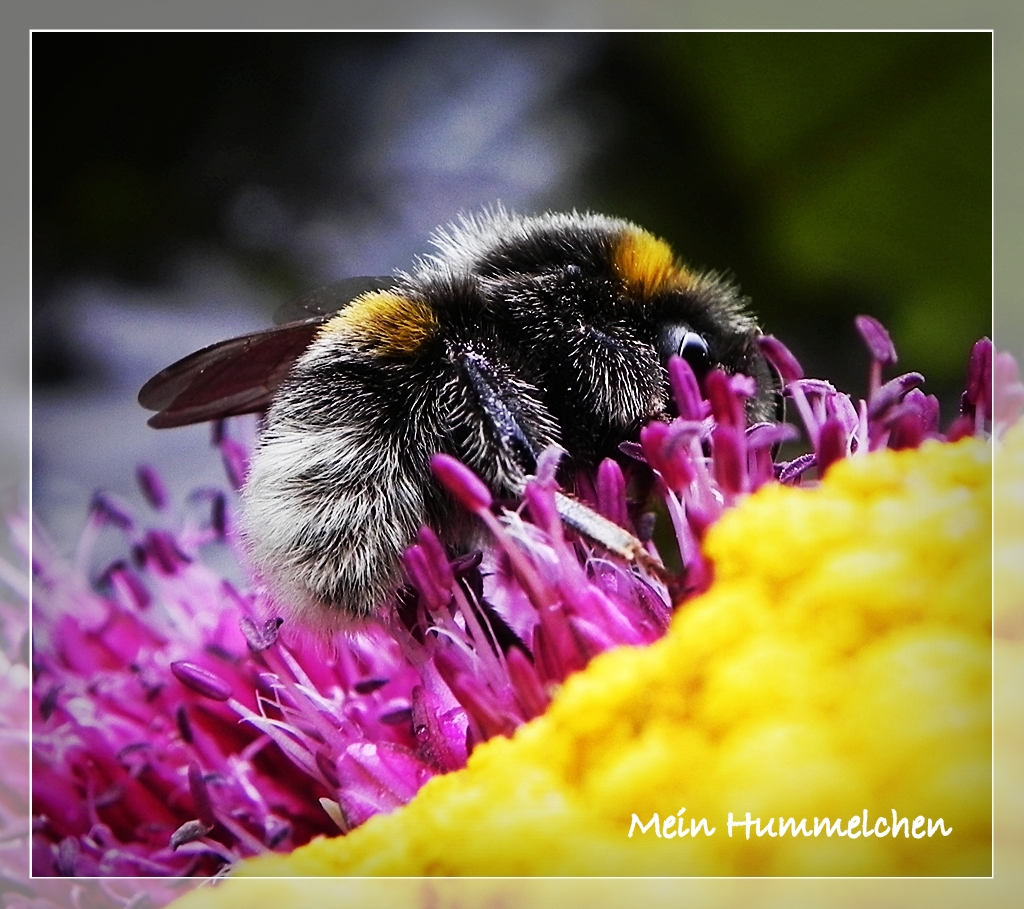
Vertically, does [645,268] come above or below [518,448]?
above

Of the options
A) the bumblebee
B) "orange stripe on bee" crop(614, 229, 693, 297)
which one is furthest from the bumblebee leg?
"orange stripe on bee" crop(614, 229, 693, 297)

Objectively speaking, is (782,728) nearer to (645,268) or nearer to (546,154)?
(645,268)

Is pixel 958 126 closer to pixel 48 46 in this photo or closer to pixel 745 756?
pixel 745 756

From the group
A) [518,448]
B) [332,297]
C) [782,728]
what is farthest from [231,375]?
A: [782,728]


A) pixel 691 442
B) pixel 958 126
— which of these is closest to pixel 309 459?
pixel 691 442

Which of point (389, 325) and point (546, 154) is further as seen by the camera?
point (546, 154)

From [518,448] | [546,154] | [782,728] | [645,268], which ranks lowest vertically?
[782,728]

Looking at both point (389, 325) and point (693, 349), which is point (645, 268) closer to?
point (693, 349)
